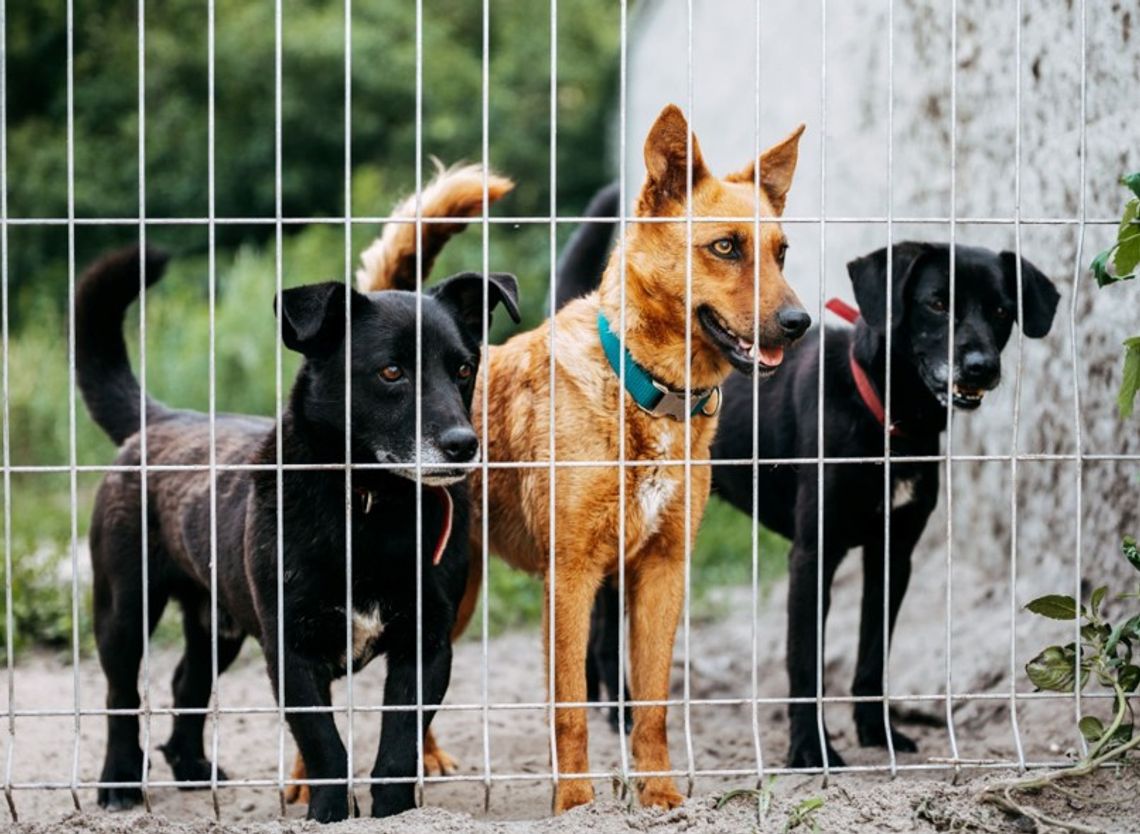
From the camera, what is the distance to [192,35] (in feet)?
63.4

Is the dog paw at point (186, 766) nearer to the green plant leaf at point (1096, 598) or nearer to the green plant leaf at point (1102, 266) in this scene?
the green plant leaf at point (1096, 598)

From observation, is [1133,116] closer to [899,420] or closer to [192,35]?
[899,420]

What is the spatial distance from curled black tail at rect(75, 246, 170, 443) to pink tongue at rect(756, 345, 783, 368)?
203cm

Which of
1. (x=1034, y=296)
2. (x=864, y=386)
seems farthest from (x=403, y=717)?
(x=1034, y=296)

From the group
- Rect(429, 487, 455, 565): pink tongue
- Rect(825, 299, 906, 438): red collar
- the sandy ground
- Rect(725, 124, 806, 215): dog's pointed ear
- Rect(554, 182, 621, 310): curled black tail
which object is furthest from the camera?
Rect(554, 182, 621, 310): curled black tail

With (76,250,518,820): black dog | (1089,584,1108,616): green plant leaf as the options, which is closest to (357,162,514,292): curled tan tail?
(76,250,518,820): black dog

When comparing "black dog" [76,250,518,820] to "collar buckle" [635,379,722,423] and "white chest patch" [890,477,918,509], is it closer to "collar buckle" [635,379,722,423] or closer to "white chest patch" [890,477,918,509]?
"collar buckle" [635,379,722,423]

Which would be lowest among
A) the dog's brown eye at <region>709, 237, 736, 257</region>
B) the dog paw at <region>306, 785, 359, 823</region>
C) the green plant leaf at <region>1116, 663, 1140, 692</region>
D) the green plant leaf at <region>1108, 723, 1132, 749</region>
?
the dog paw at <region>306, 785, 359, 823</region>

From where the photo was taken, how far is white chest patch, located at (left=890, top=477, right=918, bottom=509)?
512 cm

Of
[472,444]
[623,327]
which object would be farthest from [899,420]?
[472,444]

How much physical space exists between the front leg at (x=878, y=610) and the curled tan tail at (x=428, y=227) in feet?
5.62

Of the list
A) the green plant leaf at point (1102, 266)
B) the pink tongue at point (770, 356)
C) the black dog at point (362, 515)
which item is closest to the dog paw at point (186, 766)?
the black dog at point (362, 515)

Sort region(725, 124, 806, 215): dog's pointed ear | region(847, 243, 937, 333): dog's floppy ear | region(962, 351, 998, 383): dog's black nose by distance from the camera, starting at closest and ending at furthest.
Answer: region(725, 124, 806, 215): dog's pointed ear, region(962, 351, 998, 383): dog's black nose, region(847, 243, 937, 333): dog's floppy ear

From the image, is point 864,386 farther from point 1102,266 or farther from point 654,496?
point 1102,266
